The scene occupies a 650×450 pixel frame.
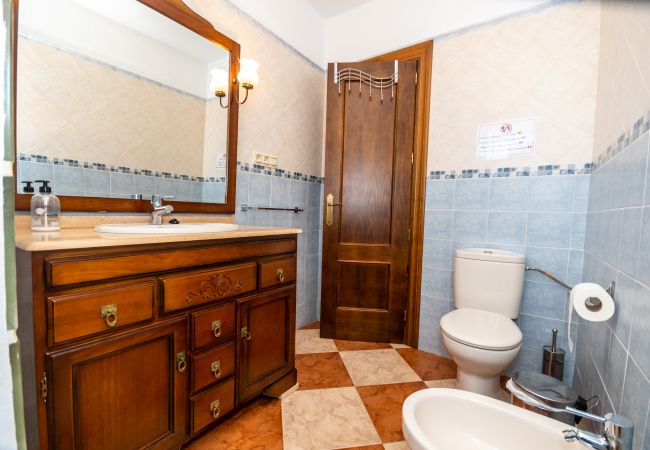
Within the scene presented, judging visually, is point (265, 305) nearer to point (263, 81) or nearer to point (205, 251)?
point (205, 251)

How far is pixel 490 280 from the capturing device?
6.07 feet

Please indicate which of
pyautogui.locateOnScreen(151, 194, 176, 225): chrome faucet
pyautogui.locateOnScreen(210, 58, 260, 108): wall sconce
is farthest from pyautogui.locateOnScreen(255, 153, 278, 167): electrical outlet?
pyautogui.locateOnScreen(151, 194, 176, 225): chrome faucet

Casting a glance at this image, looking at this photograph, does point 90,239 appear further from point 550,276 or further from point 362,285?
point 550,276

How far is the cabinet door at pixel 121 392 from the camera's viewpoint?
0.90 meters

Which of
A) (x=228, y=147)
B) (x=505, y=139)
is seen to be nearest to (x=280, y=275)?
(x=228, y=147)

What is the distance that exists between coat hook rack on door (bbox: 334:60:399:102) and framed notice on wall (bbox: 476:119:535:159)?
0.69 meters

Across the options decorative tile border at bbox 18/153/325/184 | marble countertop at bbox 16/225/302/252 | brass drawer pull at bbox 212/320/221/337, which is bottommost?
brass drawer pull at bbox 212/320/221/337

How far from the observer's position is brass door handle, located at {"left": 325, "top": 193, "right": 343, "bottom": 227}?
2412mm

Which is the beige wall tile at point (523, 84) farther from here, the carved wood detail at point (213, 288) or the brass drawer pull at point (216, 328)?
the brass drawer pull at point (216, 328)

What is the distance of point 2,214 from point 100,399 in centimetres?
69

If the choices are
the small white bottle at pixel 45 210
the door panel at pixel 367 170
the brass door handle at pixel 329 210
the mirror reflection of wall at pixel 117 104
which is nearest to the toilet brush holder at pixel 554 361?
the door panel at pixel 367 170

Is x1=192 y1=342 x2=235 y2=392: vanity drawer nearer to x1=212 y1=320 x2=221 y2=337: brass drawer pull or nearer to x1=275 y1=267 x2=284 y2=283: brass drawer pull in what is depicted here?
x1=212 y1=320 x2=221 y2=337: brass drawer pull

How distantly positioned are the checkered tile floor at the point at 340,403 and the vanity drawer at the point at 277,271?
2.09 ft

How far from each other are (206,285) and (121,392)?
0.42 meters
